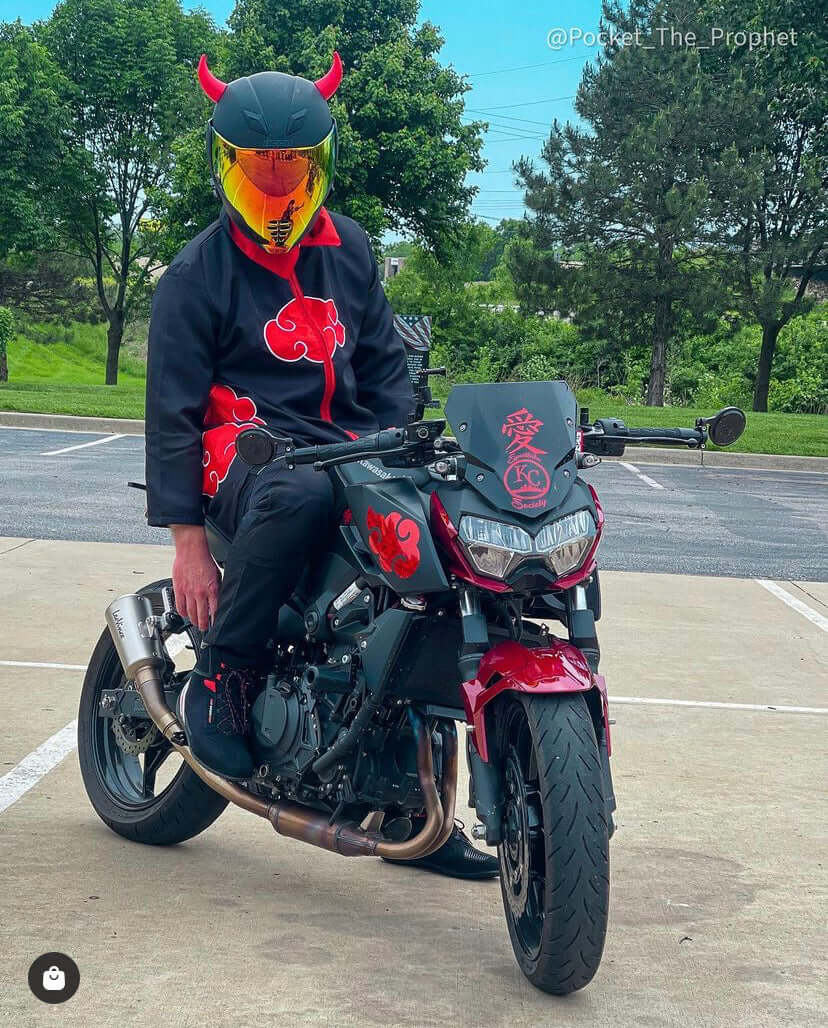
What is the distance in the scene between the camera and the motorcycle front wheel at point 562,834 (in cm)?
272

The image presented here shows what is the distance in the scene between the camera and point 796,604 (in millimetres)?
8234

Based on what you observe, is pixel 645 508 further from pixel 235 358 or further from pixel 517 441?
pixel 517 441

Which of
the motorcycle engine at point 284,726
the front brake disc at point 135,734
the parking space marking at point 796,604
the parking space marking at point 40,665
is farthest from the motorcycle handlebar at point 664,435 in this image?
the parking space marking at point 796,604

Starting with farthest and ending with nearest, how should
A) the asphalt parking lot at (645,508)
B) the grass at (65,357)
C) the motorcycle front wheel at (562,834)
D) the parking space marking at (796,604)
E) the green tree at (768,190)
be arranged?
the grass at (65,357) → the green tree at (768,190) → the asphalt parking lot at (645,508) → the parking space marking at (796,604) → the motorcycle front wheel at (562,834)

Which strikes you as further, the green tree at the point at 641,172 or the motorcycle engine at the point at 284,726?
the green tree at the point at 641,172

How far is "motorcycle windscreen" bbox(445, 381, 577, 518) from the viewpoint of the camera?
2.81 meters

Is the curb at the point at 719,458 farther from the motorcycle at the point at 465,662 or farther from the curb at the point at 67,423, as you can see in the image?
the motorcycle at the point at 465,662

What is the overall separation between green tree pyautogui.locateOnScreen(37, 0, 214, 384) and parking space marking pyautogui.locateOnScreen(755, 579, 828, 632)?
33337mm

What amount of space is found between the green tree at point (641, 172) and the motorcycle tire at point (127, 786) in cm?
3656

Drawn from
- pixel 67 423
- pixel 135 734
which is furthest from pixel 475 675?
pixel 67 423

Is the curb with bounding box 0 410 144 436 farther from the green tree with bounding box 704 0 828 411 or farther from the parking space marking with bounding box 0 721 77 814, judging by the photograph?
the green tree with bounding box 704 0 828 411

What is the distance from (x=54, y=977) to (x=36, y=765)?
1698 mm

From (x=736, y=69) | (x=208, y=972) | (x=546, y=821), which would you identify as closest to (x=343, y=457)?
(x=546, y=821)

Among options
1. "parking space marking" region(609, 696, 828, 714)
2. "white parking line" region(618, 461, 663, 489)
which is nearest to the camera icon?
"parking space marking" region(609, 696, 828, 714)
